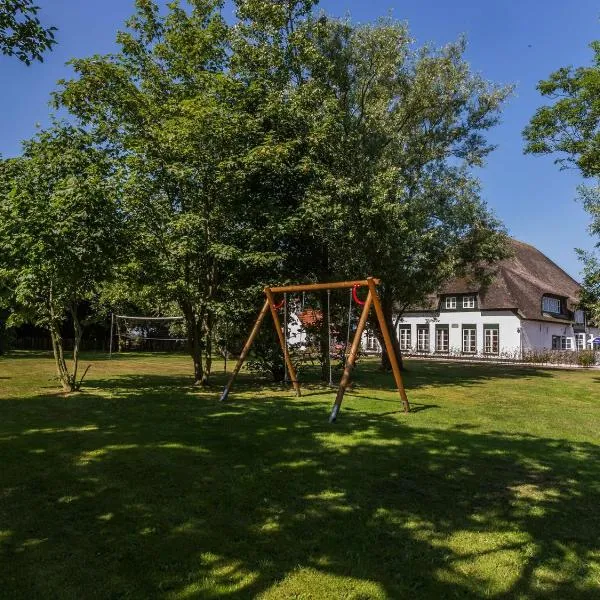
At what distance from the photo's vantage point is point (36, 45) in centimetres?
870

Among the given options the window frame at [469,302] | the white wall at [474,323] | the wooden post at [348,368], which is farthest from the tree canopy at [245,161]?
the window frame at [469,302]

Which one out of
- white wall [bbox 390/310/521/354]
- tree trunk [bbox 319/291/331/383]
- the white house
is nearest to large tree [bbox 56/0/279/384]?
tree trunk [bbox 319/291/331/383]

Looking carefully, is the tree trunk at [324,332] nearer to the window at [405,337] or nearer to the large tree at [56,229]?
the large tree at [56,229]

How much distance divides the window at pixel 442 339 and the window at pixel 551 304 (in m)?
8.60

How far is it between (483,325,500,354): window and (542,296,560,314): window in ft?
17.1

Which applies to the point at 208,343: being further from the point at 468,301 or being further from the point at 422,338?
the point at 422,338

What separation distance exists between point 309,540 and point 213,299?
40.0 ft

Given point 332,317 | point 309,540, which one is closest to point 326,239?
point 332,317

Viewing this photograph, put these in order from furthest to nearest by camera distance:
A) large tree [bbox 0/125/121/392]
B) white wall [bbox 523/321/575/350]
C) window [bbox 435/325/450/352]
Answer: window [bbox 435/325/450/352], white wall [bbox 523/321/575/350], large tree [bbox 0/125/121/392]

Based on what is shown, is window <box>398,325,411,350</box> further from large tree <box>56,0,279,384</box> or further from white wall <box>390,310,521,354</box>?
large tree <box>56,0,279,384</box>

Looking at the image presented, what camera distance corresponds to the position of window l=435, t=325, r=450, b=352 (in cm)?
4862

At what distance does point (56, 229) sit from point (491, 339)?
39950 millimetres

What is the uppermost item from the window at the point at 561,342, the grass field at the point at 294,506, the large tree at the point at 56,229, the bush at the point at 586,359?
the large tree at the point at 56,229

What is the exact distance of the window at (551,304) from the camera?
46.9 meters
